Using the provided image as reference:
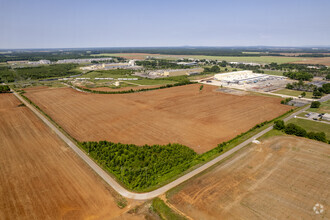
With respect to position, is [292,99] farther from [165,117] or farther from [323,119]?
[165,117]

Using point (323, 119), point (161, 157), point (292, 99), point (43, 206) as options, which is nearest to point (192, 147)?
point (161, 157)

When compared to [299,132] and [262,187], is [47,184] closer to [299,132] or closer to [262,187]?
[262,187]

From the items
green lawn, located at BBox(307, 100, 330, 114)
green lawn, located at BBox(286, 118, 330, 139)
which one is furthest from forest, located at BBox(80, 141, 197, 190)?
green lawn, located at BBox(307, 100, 330, 114)

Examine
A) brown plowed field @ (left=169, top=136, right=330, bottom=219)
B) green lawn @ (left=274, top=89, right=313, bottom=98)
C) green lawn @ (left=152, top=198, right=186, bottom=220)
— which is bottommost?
green lawn @ (left=152, top=198, right=186, bottom=220)

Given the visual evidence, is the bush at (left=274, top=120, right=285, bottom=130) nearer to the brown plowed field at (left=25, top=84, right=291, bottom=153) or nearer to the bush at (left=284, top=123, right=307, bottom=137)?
the bush at (left=284, top=123, right=307, bottom=137)

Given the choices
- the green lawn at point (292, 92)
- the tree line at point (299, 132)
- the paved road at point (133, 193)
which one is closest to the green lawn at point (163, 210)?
the paved road at point (133, 193)

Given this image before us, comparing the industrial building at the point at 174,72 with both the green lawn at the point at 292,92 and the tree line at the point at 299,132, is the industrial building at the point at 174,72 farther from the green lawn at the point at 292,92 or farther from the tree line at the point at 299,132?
the tree line at the point at 299,132
